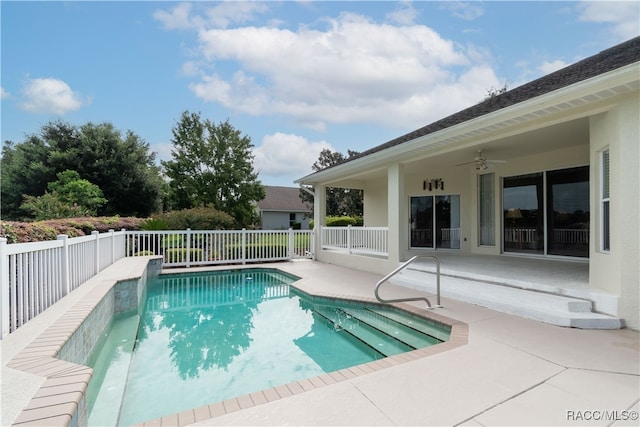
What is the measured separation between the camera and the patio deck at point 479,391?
236 centimetres

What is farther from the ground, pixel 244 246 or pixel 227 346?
pixel 244 246

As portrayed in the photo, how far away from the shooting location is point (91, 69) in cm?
1468

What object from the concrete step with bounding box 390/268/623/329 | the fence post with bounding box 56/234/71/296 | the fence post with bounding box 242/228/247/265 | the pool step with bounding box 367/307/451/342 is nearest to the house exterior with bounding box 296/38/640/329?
the concrete step with bounding box 390/268/623/329

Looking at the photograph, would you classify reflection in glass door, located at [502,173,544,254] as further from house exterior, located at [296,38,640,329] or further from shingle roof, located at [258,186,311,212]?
shingle roof, located at [258,186,311,212]

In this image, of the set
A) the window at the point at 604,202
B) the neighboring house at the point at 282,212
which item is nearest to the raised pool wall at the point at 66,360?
the window at the point at 604,202

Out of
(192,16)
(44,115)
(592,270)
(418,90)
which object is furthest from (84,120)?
(592,270)

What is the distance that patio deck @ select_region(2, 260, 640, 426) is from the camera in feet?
7.73

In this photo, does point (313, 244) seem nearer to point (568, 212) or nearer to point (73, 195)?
point (568, 212)

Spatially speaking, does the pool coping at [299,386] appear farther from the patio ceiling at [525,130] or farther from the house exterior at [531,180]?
the patio ceiling at [525,130]

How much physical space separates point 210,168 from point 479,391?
2389 centimetres

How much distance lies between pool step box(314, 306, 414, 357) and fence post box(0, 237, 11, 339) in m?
4.23

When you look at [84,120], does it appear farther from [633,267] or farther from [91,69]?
[633,267]

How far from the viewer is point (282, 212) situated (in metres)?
34.6

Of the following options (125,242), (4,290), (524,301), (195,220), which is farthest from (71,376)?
(195,220)
